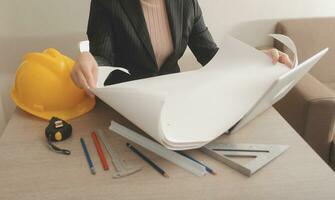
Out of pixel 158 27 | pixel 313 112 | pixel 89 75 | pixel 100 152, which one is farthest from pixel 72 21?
pixel 313 112

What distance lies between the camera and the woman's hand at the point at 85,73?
0.89 m

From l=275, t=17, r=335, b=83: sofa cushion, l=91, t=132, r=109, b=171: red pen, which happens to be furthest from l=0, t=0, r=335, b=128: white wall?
l=91, t=132, r=109, b=171: red pen

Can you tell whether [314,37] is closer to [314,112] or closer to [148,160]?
[314,112]

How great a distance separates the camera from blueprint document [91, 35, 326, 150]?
0.79 metres

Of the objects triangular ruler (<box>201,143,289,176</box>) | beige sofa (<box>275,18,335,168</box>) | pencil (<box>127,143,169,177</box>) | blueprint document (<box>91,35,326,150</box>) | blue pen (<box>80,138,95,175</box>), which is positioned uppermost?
blueprint document (<box>91,35,326,150</box>)

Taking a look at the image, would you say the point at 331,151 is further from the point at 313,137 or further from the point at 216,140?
the point at 216,140

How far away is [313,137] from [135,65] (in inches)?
31.9

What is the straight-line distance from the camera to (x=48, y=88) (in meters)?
0.99

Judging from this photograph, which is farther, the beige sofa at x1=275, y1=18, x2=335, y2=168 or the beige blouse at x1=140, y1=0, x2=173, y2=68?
the beige sofa at x1=275, y1=18, x2=335, y2=168

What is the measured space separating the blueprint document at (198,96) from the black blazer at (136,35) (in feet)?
0.61

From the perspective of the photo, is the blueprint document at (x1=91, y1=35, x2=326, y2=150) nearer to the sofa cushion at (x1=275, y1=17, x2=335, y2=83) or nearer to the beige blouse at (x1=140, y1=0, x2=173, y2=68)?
the beige blouse at (x1=140, y1=0, x2=173, y2=68)


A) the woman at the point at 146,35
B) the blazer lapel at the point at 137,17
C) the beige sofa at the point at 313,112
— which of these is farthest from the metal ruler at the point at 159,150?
the beige sofa at the point at 313,112

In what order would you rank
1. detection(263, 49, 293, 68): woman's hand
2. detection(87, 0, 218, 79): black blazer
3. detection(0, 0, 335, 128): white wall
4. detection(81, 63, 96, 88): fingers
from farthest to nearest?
detection(0, 0, 335, 128): white wall, detection(87, 0, 218, 79): black blazer, detection(263, 49, 293, 68): woman's hand, detection(81, 63, 96, 88): fingers

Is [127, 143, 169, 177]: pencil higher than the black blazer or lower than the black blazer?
lower
